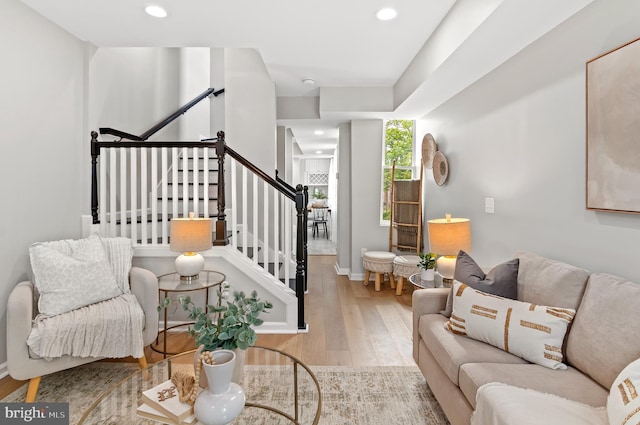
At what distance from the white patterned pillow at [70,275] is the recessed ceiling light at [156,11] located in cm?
176

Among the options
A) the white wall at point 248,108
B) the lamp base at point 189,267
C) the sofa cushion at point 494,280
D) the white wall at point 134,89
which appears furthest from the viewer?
the white wall at point 248,108

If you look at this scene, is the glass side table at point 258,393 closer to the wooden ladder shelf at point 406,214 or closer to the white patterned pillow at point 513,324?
the white patterned pillow at point 513,324

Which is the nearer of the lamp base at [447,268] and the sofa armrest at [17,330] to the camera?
the sofa armrest at [17,330]

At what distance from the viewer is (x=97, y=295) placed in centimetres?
234

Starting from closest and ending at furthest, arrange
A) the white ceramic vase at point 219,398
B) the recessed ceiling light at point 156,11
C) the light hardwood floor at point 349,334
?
1. the white ceramic vase at point 219,398
2. the recessed ceiling light at point 156,11
3. the light hardwood floor at point 349,334

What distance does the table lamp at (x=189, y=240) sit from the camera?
2.67 meters

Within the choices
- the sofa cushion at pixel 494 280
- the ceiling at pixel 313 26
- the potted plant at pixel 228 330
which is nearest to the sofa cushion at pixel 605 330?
the sofa cushion at pixel 494 280

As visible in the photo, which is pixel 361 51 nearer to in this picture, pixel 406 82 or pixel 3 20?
pixel 406 82

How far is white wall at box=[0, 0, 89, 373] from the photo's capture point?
233 cm

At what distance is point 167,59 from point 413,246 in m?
4.40

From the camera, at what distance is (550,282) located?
1.73 m

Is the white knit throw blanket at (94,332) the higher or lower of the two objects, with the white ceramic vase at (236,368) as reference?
lower

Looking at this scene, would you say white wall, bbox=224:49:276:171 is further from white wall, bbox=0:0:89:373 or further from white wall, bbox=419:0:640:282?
white wall, bbox=419:0:640:282

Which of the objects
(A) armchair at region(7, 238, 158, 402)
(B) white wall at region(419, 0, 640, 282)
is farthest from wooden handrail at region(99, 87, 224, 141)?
(B) white wall at region(419, 0, 640, 282)
